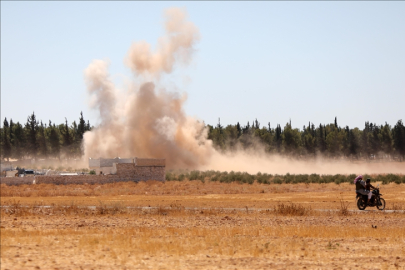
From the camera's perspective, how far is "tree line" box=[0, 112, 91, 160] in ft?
397

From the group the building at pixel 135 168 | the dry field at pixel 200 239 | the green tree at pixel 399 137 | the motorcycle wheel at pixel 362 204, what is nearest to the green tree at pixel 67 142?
the building at pixel 135 168

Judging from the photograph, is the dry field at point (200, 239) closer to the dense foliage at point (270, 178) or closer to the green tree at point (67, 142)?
the dense foliage at point (270, 178)

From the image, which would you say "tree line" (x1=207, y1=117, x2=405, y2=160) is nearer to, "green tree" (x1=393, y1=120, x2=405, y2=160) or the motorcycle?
"green tree" (x1=393, y1=120, x2=405, y2=160)

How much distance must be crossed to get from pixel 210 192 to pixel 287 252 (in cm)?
3751

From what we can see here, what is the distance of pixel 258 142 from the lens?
132m

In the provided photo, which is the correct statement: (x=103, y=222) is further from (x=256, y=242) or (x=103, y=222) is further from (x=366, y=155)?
(x=366, y=155)

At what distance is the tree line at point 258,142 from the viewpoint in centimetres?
12206

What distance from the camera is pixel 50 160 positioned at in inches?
5022

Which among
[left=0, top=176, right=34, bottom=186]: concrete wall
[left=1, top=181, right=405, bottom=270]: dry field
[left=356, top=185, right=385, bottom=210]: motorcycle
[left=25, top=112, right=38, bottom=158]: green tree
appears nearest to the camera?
[left=1, top=181, right=405, bottom=270]: dry field

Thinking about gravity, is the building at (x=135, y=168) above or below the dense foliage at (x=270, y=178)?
above

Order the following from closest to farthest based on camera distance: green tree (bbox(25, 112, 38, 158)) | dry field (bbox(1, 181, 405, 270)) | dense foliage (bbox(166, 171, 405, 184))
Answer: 1. dry field (bbox(1, 181, 405, 270))
2. dense foliage (bbox(166, 171, 405, 184))
3. green tree (bbox(25, 112, 38, 158))

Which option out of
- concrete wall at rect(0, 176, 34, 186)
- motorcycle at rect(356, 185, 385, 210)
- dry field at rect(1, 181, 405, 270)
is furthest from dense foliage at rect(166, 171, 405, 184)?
dry field at rect(1, 181, 405, 270)

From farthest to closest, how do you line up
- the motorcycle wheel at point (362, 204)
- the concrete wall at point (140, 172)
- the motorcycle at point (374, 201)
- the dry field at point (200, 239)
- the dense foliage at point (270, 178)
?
1. the dense foliage at point (270, 178)
2. the concrete wall at point (140, 172)
3. the motorcycle wheel at point (362, 204)
4. the motorcycle at point (374, 201)
5. the dry field at point (200, 239)

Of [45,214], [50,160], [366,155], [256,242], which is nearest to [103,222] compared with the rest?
[45,214]
